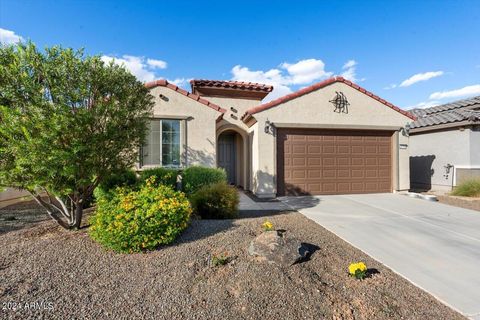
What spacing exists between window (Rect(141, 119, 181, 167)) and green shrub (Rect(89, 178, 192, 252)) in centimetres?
446

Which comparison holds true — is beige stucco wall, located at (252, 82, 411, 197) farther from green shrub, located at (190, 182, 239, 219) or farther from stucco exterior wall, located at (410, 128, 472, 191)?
green shrub, located at (190, 182, 239, 219)

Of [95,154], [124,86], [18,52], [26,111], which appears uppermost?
[18,52]

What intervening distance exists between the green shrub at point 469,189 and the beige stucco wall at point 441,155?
1.49m

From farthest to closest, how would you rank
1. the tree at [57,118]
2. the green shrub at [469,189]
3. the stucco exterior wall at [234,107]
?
the stucco exterior wall at [234,107] < the green shrub at [469,189] < the tree at [57,118]

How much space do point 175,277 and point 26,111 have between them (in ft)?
12.7

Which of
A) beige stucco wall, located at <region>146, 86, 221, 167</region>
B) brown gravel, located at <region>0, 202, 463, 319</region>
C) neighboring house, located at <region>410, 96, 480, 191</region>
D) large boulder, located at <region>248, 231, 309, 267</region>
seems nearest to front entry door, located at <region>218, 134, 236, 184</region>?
beige stucco wall, located at <region>146, 86, 221, 167</region>

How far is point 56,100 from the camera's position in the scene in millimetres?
4270

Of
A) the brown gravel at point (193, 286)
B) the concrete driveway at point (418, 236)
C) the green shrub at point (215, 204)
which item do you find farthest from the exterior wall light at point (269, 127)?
the brown gravel at point (193, 286)

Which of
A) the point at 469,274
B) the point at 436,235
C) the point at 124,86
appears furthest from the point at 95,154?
the point at 436,235

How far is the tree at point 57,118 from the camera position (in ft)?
13.1

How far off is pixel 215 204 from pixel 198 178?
143 cm

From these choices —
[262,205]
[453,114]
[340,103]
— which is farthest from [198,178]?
[453,114]

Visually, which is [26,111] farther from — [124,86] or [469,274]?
[469,274]

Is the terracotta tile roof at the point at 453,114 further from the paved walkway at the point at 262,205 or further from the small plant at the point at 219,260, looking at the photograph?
the small plant at the point at 219,260
